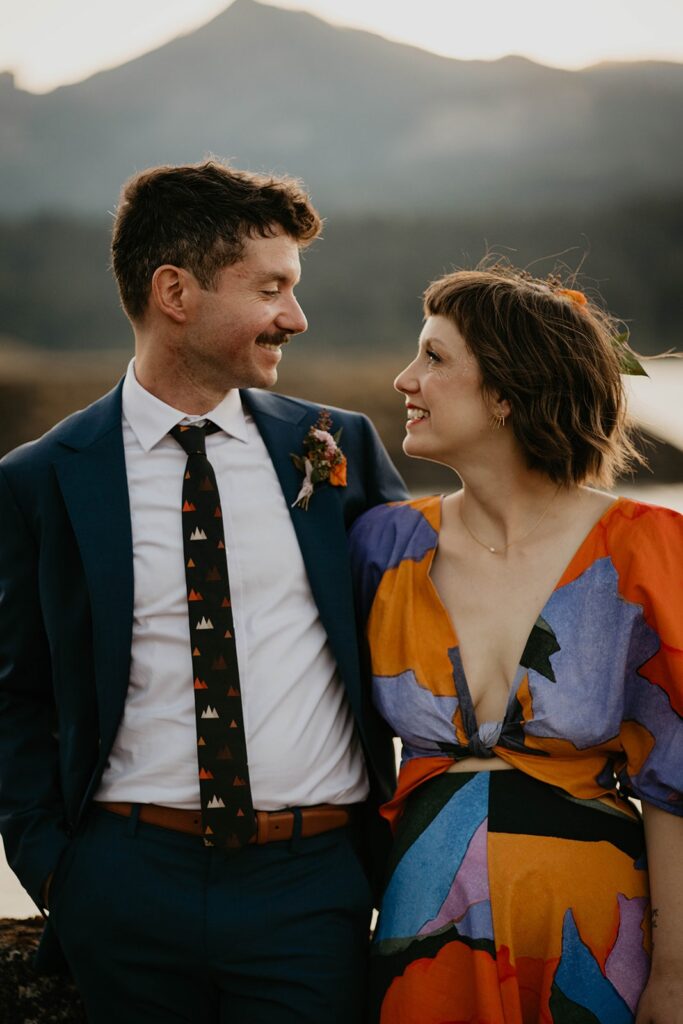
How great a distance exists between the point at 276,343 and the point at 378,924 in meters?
1.04

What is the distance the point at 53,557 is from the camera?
181 cm

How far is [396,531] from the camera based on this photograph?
192 cm

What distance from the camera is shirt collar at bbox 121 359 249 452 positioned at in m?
1.90

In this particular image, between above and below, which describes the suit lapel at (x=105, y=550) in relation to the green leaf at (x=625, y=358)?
below

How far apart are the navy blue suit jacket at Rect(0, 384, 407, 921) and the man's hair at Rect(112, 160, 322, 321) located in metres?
0.28

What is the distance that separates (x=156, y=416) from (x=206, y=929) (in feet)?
2.85

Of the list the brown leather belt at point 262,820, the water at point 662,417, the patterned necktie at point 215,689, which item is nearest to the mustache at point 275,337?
the patterned necktie at point 215,689

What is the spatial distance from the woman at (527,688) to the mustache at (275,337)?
258 millimetres

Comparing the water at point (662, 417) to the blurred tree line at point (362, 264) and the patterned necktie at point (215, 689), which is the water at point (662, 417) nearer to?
the blurred tree line at point (362, 264)

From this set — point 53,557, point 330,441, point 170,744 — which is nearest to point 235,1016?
point 170,744

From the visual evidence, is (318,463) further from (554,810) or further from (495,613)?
(554,810)

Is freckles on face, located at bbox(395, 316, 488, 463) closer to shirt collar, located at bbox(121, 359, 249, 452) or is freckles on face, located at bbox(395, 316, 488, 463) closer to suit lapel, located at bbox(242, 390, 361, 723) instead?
suit lapel, located at bbox(242, 390, 361, 723)

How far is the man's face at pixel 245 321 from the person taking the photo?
1932 mm

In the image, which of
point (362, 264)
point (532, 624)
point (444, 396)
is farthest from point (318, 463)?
point (362, 264)
